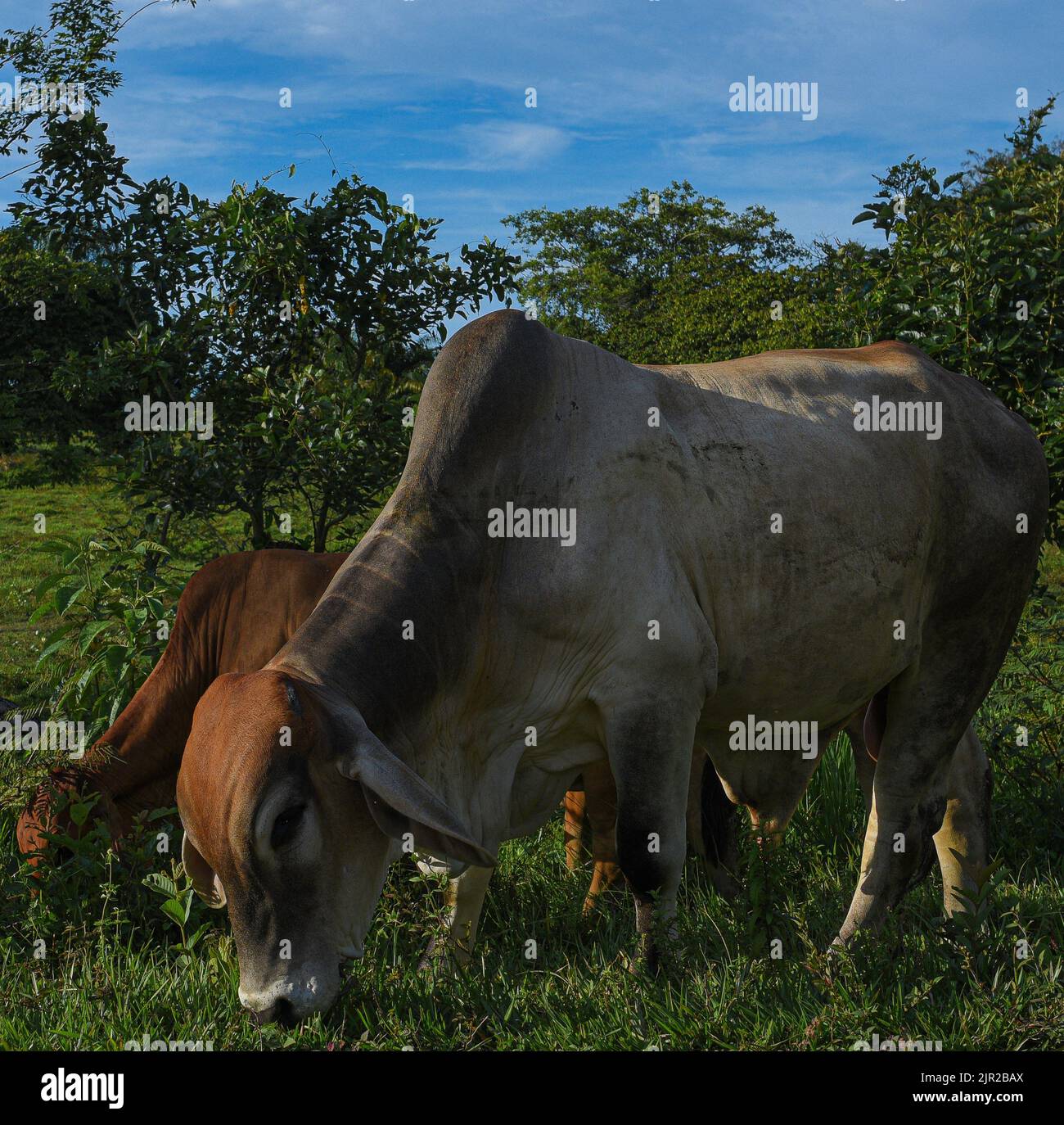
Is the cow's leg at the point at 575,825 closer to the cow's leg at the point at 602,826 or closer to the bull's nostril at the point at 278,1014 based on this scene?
the cow's leg at the point at 602,826

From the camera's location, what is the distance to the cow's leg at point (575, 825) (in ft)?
16.3

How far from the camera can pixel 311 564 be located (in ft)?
15.5

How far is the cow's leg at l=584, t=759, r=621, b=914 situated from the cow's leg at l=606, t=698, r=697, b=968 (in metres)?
0.81

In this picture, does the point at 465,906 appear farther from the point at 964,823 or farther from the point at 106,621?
the point at 106,621

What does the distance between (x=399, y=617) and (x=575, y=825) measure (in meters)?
1.97

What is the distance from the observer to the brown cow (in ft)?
14.3

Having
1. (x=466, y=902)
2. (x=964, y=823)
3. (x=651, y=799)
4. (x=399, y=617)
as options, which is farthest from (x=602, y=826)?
(x=399, y=617)

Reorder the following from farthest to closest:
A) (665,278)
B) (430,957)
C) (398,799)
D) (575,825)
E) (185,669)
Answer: (665,278) → (575,825) → (185,669) → (430,957) → (398,799)

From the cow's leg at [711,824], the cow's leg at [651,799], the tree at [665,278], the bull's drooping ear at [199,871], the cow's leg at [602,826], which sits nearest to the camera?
the bull's drooping ear at [199,871]

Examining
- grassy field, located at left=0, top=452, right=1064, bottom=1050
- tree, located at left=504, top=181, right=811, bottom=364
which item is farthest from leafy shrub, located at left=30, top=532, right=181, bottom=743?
tree, located at left=504, top=181, right=811, bottom=364

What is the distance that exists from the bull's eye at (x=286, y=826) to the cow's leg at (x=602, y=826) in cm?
167

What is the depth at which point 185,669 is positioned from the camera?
455 cm

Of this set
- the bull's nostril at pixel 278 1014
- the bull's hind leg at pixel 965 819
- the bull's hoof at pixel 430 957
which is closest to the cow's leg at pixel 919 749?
the bull's hind leg at pixel 965 819

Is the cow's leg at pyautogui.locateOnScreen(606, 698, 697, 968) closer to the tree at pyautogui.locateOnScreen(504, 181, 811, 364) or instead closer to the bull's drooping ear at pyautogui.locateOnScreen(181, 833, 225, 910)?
the bull's drooping ear at pyautogui.locateOnScreen(181, 833, 225, 910)
